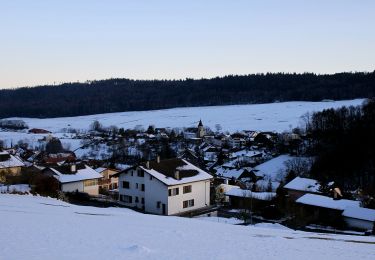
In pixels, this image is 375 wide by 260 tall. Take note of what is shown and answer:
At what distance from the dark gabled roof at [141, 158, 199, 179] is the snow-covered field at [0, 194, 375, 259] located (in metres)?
14.8

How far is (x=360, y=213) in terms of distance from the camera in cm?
2586

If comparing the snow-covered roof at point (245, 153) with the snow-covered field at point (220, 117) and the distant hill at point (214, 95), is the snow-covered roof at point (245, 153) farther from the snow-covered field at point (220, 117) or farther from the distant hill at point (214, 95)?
the distant hill at point (214, 95)

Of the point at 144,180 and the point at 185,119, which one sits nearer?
the point at 144,180

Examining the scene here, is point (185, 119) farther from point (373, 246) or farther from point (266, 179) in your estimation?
point (373, 246)

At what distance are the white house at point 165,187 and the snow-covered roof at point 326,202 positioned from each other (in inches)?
283

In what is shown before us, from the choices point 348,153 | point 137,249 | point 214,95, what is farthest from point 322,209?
point 214,95

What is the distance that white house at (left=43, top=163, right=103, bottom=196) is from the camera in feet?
113

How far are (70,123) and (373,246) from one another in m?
143

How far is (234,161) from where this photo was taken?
61.8 metres

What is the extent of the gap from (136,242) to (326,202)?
1950 centimetres

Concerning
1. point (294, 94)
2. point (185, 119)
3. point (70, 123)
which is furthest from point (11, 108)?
point (294, 94)

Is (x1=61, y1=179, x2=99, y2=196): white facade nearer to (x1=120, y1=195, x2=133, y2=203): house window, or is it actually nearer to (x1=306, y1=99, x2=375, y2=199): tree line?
(x1=120, y1=195, x2=133, y2=203): house window

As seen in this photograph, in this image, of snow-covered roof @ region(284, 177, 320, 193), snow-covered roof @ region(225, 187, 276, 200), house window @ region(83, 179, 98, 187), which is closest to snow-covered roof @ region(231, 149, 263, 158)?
snow-covered roof @ region(284, 177, 320, 193)

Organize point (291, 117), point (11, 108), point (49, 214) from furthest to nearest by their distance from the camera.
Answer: point (11, 108) → point (291, 117) → point (49, 214)
